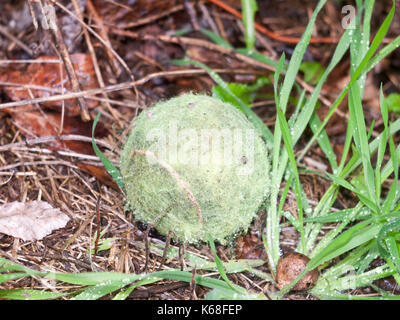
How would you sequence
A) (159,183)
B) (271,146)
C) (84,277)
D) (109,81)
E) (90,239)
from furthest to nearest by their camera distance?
(109,81)
(271,146)
(90,239)
(159,183)
(84,277)

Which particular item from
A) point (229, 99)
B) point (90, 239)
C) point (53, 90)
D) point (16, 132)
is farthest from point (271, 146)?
A: point (16, 132)

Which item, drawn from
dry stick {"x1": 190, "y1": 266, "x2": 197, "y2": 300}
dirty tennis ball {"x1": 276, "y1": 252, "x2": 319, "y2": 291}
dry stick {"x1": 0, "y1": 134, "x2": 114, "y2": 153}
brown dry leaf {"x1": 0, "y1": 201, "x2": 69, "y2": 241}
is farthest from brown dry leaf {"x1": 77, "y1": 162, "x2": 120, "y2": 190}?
dirty tennis ball {"x1": 276, "y1": 252, "x2": 319, "y2": 291}

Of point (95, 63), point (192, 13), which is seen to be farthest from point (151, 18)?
point (95, 63)

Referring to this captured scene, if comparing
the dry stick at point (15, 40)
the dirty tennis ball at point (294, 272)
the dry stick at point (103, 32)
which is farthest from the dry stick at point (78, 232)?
the dry stick at point (15, 40)

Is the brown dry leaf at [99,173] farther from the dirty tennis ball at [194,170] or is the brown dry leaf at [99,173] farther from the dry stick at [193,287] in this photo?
the dry stick at [193,287]

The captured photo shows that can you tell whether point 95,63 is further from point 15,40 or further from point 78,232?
point 78,232

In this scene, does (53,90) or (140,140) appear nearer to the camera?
(140,140)

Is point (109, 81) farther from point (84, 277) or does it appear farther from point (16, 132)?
point (84, 277)
